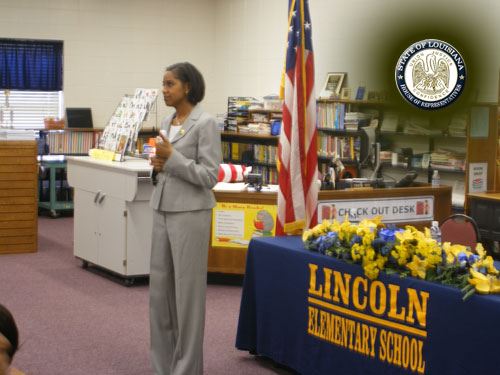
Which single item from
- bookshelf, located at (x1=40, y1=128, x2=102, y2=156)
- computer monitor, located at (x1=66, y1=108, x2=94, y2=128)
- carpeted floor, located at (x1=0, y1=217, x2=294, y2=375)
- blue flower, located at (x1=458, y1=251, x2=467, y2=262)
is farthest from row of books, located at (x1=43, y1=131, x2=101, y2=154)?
blue flower, located at (x1=458, y1=251, x2=467, y2=262)

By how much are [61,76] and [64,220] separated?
233 cm

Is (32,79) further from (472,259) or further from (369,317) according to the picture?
(472,259)

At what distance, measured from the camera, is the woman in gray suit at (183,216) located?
365 cm

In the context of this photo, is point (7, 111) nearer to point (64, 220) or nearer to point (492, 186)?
point (64, 220)

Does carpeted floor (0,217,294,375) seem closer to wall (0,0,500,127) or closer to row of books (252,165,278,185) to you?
row of books (252,165,278,185)

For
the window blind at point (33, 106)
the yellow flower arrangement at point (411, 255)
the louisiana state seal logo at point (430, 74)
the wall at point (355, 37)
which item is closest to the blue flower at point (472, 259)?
the yellow flower arrangement at point (411, 255)

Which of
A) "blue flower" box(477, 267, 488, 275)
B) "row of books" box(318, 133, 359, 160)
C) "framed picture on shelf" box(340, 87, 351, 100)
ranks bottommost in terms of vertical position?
"blue flower" box(477, 267, 488, 275)

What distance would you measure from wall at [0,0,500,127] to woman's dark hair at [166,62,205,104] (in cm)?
506

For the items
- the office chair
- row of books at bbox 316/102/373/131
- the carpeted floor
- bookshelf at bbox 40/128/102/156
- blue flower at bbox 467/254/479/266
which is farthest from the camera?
bookshelf at bbox 40/128/102/156

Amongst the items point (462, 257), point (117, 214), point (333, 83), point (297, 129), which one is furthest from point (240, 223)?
point (333, 83)

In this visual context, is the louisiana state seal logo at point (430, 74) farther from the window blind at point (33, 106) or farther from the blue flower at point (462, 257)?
the window blind at point (33, 106)

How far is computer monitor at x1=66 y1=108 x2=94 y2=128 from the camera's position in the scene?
10.7 m

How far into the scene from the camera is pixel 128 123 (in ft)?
21.9

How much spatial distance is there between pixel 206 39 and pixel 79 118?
258cm
